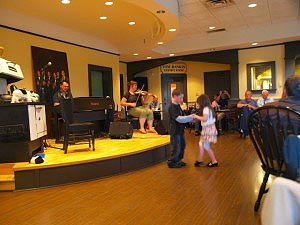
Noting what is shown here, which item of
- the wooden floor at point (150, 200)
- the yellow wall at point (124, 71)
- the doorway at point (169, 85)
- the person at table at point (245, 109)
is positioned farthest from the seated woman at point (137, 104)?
the doorway at point (169, 85)

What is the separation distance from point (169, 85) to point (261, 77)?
3.85 meters

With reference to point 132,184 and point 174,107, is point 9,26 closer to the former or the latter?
point 174,107

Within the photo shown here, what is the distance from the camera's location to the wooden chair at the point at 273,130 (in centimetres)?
207

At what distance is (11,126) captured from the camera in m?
3.71

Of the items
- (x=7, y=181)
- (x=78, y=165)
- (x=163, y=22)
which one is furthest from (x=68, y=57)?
(x=7, y=181)

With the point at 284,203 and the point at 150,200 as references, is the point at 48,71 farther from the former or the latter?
the point at 284,203

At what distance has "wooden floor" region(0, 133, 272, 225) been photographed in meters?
2.53

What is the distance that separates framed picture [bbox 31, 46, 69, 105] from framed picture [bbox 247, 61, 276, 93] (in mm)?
5816

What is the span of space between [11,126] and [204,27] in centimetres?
604

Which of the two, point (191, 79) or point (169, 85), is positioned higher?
point (191, 79)

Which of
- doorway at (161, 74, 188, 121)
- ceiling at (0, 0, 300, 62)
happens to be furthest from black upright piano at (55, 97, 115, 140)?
doorway at (161, 74, 188, 121)

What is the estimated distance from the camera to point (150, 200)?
3.00 m

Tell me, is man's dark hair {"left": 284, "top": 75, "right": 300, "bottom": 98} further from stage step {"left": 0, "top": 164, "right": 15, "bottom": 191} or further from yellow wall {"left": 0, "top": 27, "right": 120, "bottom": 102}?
yellow wall {"left": 0, "top": 27, "right": 120, "bottom": 102}

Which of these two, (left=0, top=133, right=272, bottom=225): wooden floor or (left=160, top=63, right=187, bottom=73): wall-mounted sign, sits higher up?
(left=160, top=63, right=187, bottom=73): wall-mounted sign
